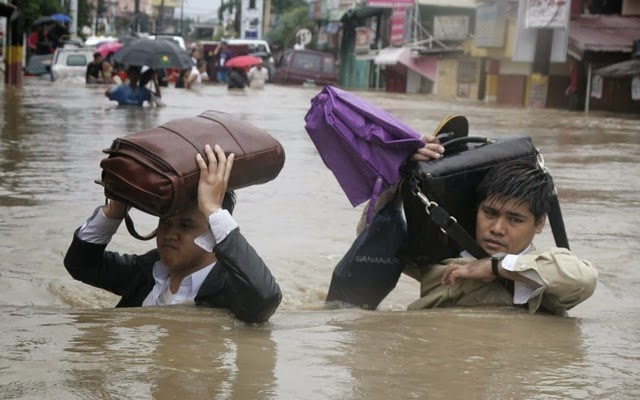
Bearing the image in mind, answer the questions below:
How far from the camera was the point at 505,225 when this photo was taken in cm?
411

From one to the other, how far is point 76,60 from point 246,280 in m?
31.2

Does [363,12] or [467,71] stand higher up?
[363,12]

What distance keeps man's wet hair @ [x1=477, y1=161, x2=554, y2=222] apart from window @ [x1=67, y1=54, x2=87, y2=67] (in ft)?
100

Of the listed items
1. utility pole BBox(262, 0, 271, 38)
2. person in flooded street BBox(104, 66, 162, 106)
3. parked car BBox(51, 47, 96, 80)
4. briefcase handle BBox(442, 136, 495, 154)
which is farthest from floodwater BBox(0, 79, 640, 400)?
utility pole BBox(262, 0, 271, 38)

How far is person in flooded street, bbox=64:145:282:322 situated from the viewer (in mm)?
3514

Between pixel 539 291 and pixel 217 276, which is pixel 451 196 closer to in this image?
pixel 539 291

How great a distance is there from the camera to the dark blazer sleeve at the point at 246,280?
3492mm

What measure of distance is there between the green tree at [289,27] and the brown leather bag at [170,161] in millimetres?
65113

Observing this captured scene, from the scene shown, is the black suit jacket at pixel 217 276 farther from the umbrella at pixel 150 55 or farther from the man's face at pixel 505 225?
the umbrella at pixel 150 55

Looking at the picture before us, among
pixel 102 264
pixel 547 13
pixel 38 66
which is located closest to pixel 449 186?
pixel 102 264

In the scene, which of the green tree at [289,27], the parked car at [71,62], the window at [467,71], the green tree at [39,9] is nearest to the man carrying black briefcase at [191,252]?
the parked car at [71,62]

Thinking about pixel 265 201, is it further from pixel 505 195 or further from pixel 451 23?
pixel 451 23

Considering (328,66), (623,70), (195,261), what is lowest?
(328,66)

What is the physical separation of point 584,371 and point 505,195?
0.75 meters
